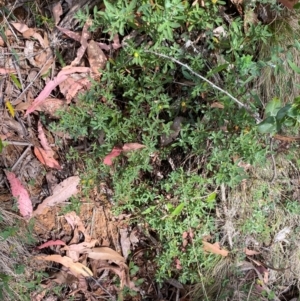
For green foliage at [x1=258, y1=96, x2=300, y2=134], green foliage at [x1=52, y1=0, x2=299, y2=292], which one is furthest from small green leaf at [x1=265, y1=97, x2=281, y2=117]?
green foliage at [x1=52, y1=0, x2=299, y2=292]

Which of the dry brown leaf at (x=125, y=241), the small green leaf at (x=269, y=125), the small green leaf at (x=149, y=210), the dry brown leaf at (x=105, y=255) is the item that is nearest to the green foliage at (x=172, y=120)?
the small green leaf at (x=149, y=210)

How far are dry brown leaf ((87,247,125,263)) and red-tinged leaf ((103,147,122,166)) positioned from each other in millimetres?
525

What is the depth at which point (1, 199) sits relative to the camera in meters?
2.29

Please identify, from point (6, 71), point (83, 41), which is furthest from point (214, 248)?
point (6, 71)

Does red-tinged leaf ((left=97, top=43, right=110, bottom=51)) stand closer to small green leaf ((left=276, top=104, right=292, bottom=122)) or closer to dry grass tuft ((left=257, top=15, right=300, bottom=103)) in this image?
dry grass tuft ((left=257, top=15, right=300, bottom=103))

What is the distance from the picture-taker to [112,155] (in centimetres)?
217

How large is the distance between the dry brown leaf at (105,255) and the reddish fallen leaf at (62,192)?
1.13 ft

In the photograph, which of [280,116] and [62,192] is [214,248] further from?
[280,116]

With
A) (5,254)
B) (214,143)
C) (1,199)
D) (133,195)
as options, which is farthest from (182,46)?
(5,254)

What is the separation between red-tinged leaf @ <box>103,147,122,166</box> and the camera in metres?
2.17

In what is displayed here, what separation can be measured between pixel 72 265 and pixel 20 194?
1.58ft

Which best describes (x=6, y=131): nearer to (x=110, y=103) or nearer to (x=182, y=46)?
(x=110, y=103)

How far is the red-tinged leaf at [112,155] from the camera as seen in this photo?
217 centimetres

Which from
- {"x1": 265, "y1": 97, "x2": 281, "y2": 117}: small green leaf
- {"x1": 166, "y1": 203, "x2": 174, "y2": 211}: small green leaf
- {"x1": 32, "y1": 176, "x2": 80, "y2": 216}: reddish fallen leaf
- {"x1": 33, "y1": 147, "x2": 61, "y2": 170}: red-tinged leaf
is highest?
{"x1": 265, "y1": 97, "x2": 281, "y2": 117}: small green leaf
